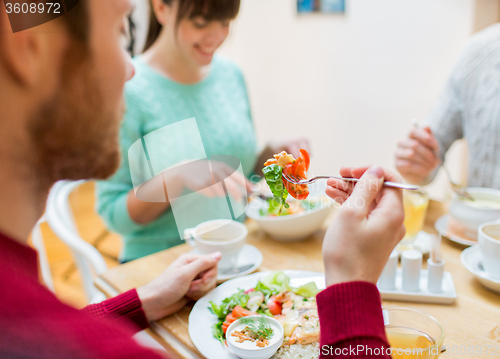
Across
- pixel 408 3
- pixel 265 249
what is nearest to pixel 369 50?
pixel 408 3

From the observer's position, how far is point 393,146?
2398 mm

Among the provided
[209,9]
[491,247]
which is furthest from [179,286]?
[491,247]

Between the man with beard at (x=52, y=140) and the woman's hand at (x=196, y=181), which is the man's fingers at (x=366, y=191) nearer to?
the woman's hand at (x=196, y=181)

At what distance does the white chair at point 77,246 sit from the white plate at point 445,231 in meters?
0.92

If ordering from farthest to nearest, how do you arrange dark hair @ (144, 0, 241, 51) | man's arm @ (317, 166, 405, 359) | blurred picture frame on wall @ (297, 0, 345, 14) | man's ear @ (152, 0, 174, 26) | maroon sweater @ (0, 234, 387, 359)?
blurred picture frame on wall @ (297, 0, 345, 14)
man's ear @ (152, 0, 174, 26)
dark hair @ (144, 0, 241, 51)
man's arm @ (317, 166, 405, 359)
maroon sweater @ (0, 234, 387, 359)

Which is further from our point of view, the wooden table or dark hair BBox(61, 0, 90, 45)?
the wooden table

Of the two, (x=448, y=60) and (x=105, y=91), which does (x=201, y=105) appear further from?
(x=448, y=60)

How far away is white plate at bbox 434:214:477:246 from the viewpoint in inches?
38.4

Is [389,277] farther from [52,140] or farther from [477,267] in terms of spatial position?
[52,140]

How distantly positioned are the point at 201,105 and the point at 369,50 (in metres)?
1.92

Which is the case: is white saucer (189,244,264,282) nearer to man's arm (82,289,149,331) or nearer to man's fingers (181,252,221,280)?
man's fingers (181,252,221,280)

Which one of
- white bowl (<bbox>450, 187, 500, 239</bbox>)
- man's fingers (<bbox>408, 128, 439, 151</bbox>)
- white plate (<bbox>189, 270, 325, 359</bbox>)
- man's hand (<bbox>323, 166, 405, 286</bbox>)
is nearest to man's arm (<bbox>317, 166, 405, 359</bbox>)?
man's hand (<bbox>323, 166, 405, 286</bbox>)

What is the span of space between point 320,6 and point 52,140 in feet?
7.81

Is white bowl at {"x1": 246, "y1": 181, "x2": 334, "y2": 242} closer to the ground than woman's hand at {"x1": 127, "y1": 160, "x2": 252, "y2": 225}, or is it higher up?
closer to the ground
